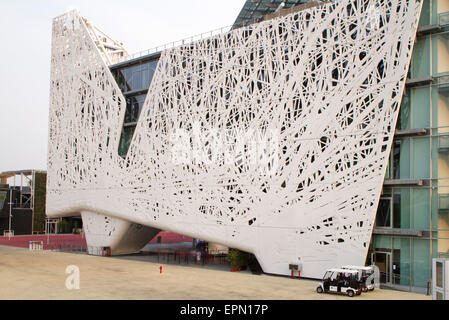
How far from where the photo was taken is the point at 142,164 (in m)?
32.1

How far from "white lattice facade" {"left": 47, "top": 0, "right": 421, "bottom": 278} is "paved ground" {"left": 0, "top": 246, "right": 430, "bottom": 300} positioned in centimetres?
230

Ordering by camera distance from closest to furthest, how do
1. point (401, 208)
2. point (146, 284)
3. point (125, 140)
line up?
point (146, 284)
point (401, 208)
point (125, 140)

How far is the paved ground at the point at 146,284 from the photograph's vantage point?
19.4 metres

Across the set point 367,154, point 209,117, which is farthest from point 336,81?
point 209,117

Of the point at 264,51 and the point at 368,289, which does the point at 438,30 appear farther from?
the point at 368,289

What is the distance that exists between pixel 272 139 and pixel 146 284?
9.49 m

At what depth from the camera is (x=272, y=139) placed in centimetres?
2562

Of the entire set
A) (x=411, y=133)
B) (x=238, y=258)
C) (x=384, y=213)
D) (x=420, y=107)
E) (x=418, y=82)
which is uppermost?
(x=418, y=82)

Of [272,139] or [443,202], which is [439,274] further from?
[272,139]

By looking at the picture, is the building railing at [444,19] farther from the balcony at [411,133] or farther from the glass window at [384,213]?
the glass window at [384,213]

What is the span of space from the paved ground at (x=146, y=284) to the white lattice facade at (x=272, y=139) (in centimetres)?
230

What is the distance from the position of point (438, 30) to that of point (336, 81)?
193 inches

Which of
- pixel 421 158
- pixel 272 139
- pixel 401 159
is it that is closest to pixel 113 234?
pixel 272 139

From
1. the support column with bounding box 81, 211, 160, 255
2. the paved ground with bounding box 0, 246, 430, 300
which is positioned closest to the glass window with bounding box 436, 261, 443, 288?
the paved ground with bounding box 0, 246, 430, 300
